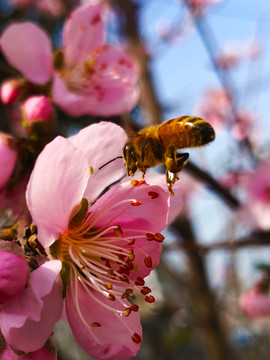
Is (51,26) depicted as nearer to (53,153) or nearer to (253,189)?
(253,189)

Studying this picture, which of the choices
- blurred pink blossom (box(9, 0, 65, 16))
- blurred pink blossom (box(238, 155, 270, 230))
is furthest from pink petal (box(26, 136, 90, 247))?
blurred pink blossom (box(9, 0, 65, 16))

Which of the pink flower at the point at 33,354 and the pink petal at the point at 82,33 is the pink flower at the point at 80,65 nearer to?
the pink petal at the point at 82,33

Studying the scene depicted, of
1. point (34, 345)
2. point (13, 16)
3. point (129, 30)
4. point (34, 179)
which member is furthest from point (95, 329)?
point (129, 30)

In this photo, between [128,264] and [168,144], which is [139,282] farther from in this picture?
[168,144]

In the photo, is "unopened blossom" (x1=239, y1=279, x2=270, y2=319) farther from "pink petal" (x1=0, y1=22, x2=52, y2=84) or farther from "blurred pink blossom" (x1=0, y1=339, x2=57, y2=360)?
"blurred pink blossom" (x1=0, y1=339, x2=57, y2=360)

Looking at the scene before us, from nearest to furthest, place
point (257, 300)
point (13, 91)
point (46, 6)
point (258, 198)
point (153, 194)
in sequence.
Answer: point (153, 194) → point (13, 91) → point (258, 198) → point (257, 300) → point (46, 6)

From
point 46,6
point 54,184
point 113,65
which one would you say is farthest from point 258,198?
point 46,6
